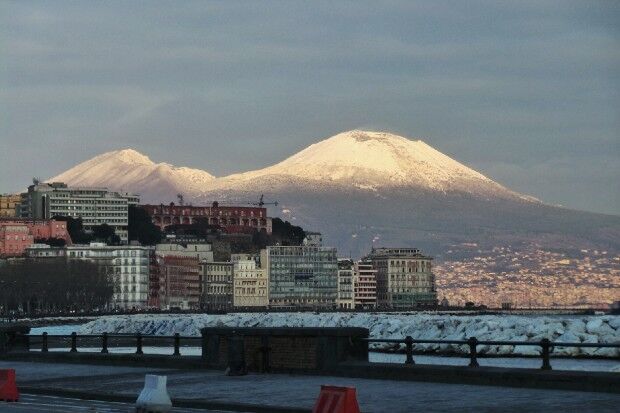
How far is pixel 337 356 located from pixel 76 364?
1497cm

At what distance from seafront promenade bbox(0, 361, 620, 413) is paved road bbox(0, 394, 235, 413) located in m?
0.70

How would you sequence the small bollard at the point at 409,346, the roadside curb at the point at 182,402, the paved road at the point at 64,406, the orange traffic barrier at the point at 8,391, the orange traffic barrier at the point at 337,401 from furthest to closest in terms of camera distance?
the small bollard at the point at 409,346, the orange traffic barrier at the point at 8,391, the paved road at the point at 64,406, the roadside curb at the point at 182,402, the orange traffic barrier at the point at 337,401

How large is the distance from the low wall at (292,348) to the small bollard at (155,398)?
561 inches

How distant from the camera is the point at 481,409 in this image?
37.5 m

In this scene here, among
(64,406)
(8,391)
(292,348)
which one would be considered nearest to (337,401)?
(64,406)

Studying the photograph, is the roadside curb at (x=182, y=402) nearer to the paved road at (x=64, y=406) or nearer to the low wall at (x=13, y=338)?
the paved road at (x=64, y=406)

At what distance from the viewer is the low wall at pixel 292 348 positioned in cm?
5069

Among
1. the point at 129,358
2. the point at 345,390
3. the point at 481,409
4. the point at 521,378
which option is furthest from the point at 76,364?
the point at 345,390

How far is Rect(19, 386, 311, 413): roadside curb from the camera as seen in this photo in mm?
39719

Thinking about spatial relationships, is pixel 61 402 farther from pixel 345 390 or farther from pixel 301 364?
pixel 345 390

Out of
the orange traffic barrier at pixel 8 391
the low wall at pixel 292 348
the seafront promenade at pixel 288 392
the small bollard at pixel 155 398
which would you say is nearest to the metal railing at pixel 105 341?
the seafront promenade at pixel 288 392

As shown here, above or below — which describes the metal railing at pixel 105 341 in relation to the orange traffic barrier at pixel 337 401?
above

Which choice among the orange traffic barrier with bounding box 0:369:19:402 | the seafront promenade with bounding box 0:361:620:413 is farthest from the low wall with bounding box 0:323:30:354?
the orange traffic barrier with bounding box 0:369:19:402

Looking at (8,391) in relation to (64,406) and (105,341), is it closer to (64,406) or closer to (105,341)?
(64,406)
